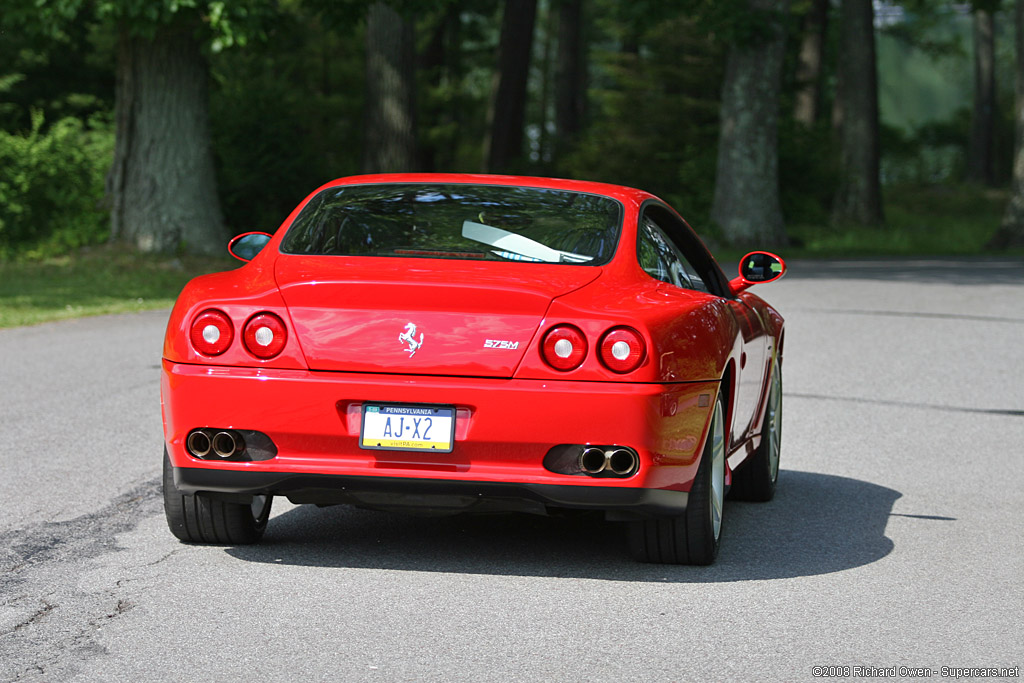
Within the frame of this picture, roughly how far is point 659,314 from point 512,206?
96 cm

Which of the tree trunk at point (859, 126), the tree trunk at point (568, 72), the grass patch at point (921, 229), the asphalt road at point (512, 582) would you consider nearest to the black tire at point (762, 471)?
the asphalt road at point (512, 582)

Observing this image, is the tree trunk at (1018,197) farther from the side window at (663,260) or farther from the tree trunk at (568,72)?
the side window at (663,260)

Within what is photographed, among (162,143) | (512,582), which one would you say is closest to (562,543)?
(512,582)

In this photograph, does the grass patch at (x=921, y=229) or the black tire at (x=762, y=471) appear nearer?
the black tire at (x=762, y=471)

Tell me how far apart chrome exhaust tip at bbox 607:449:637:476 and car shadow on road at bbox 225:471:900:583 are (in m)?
0.52

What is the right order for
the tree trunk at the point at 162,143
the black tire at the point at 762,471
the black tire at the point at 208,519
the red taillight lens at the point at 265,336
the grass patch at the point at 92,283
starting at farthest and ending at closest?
the tree trunk at the point at 162,143, the grass patch at the point at 92,283, the black tire at the point at 762,471, the black tire at the point at 208,519, the red taillight lens at the point at 265,336

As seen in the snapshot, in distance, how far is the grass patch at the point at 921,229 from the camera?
30.2m

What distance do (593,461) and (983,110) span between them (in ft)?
176

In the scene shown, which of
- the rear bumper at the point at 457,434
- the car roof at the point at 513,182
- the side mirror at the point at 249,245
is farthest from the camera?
the side mirror at the point at 249,245

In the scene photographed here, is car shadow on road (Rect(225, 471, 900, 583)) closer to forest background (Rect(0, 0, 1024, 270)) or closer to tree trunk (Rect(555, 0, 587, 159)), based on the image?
forest background (Rect(0, 0, 1024, 270))

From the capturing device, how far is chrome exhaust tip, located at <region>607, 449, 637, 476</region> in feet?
16.5

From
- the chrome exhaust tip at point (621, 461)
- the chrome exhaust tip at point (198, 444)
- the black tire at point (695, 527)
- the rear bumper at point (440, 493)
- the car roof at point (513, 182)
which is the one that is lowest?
the black tire at point (695, 527)

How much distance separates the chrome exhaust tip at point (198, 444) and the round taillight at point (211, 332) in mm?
289

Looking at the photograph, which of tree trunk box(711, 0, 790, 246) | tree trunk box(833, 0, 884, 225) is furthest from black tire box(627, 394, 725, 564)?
tree trunk box(833, 0, 884, 225)
